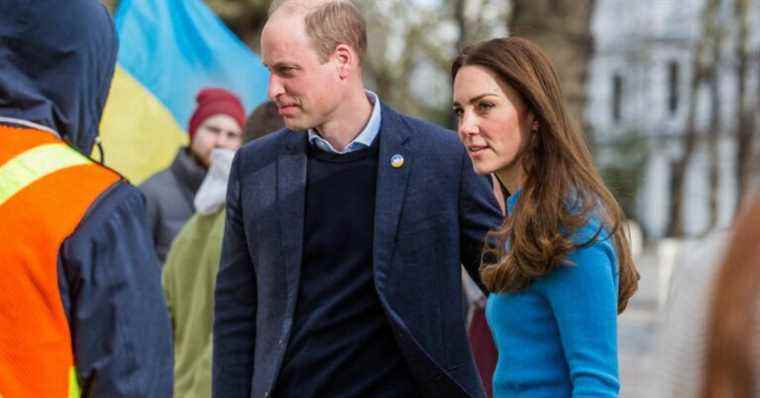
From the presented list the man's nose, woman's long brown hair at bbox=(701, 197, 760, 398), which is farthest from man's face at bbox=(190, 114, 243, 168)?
woman's long brown hair at bbox=(701, 197, 760, 398)

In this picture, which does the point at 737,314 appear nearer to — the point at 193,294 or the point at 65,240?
the point at 65,240

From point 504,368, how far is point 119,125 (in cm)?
457

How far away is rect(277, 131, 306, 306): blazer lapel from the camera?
387 centimetres

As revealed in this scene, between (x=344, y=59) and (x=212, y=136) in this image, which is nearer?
(x=344, y=59)

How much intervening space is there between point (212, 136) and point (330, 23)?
2.94 metres

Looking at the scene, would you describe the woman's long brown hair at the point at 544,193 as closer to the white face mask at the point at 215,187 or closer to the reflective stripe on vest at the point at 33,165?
the reflective stripe on vest at the point at 33,165

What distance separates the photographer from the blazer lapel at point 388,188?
12.4 feet

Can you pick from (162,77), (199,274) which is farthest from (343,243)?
(162,77)

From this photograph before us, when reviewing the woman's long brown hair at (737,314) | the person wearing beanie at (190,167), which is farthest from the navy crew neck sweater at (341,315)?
the person wearing beanie at (190,167)

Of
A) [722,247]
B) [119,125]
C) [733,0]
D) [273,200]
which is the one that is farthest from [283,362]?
[733,0]

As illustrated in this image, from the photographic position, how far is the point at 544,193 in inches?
132

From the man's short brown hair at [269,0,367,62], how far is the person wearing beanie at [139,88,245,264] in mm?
2307

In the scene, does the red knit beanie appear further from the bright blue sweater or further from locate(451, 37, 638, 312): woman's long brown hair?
the bright blue sweater

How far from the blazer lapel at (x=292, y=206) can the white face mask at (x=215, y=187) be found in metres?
1.23
